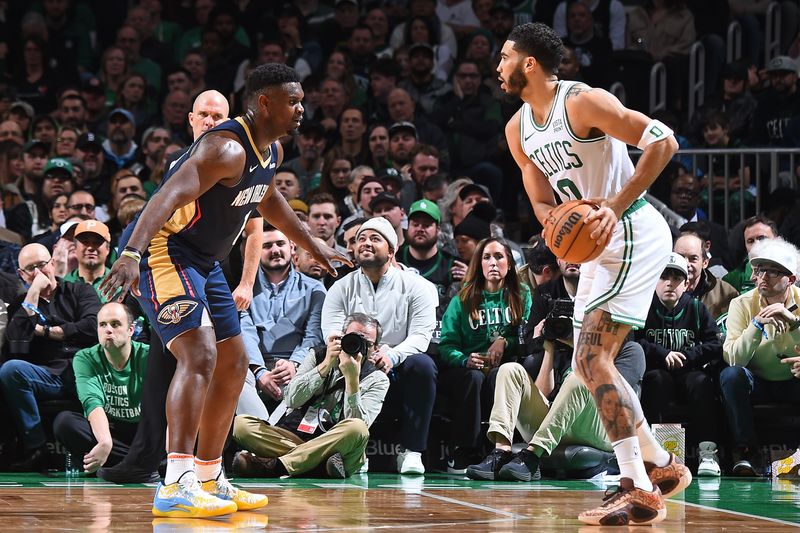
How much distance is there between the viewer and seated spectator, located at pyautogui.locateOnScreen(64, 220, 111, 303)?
29.5ft

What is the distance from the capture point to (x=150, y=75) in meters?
14.1

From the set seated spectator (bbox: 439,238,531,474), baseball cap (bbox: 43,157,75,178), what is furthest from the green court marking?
baseball cap (bbox: 43,157,75,178)

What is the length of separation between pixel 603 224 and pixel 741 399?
3722 millimetres

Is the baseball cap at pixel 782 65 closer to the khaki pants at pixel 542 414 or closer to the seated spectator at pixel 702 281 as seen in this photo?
the seated spectator at pixel 702 281

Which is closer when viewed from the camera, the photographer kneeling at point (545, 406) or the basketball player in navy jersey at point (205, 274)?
the basketball player in navy jersey at point (205, 274)

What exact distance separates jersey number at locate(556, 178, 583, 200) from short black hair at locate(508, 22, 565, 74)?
528 mm

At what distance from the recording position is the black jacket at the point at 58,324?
8406 millimetres

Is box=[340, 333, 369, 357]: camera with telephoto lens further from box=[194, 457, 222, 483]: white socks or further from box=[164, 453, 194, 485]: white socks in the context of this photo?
box=[164, 453, 194, 485]: white socks

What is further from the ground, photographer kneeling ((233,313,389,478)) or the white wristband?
the white wristband

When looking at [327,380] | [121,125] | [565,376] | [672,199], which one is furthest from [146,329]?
[672,199]

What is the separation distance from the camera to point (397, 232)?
986 centimetres

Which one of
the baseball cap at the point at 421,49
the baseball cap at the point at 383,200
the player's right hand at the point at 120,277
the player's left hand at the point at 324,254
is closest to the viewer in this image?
the player's right hand at the point at 120,277

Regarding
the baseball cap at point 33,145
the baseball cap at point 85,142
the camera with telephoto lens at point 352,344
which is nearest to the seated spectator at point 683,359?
the camera with telephoto lens at point 352,344

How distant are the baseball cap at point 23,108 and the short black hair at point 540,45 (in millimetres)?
8452
